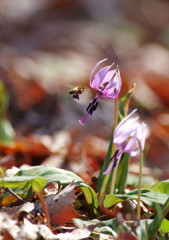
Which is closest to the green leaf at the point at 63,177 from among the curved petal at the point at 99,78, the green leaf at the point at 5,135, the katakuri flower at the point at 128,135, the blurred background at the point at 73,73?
the katakuri flower at the point at 128,135

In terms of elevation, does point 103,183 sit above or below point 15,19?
below

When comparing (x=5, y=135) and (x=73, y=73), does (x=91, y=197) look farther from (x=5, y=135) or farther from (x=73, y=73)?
(x=73, y=73)

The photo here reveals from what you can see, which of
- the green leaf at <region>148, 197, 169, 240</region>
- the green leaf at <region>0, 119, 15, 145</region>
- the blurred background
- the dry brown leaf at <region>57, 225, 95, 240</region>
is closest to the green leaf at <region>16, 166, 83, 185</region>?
the dry brown leaf at <region>57, 225, 95, 240</region>

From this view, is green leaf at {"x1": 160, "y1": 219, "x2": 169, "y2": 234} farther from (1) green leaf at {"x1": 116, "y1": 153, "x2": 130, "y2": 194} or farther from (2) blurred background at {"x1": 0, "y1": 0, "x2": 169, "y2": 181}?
(2) blurred background at {"x1": 0, "y1": 0, "x2": 169, "y2": 181}

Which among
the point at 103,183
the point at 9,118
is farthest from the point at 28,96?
the point at 103,183

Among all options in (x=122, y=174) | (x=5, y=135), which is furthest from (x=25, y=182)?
(x=5, y=135)

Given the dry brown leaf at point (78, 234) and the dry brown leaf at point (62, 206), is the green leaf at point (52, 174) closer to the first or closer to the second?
the dry brown leaf at point (62, 206)

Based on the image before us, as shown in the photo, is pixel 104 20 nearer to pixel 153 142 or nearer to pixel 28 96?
pixel 28 96

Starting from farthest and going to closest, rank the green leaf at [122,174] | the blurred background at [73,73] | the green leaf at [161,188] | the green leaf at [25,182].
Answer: the blurred background at [73,73], the green leaf at [122,174], the green leaf at [161,188], the green leaf at [25,182]
